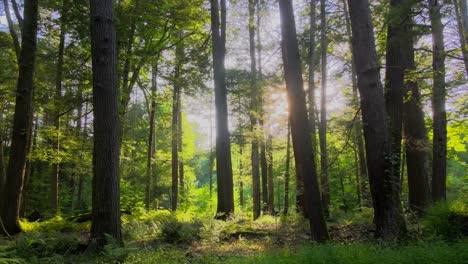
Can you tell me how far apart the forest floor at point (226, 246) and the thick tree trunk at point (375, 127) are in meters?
0.46

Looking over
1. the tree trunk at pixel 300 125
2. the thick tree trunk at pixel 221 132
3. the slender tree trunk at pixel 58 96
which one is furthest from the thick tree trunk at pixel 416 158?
the slender tree trunk at pixel 58 96

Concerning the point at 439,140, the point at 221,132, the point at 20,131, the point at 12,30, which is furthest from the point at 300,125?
the point at 12,30

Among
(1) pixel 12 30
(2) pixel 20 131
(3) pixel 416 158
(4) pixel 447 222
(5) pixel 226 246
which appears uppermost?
(1) pixel 12 30

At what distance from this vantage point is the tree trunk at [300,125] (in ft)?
26.1

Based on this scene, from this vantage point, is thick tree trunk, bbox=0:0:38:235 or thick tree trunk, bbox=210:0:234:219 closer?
thick tree trunk, bbox=0:0:38:235

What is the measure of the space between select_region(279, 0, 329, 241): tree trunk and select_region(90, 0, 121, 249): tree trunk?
154 inches

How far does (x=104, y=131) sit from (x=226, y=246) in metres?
4.11

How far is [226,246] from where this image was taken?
343 inches

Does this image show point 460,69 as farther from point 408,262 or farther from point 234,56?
point 234,56

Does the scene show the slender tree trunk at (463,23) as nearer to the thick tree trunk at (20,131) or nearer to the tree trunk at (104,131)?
the tree trunk at (104,131)

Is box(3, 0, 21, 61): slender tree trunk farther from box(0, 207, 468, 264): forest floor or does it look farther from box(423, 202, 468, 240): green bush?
box(423, 202, 468, 240): green bush

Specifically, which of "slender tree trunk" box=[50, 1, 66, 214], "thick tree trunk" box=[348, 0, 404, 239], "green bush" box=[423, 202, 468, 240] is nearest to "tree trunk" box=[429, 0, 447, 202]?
"green bush" box=[423, 202, 468, 240]

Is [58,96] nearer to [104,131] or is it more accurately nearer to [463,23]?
[104,131]

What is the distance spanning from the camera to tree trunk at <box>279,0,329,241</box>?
26.1 feet
